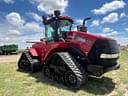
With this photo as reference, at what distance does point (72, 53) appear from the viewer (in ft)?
33.2

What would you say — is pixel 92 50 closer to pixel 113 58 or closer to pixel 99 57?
pixel 99 57

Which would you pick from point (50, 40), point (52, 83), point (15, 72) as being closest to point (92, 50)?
point (52, 83)

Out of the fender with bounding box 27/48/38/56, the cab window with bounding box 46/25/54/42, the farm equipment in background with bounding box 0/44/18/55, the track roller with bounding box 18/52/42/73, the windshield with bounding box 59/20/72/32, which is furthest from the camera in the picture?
the farm equipment in background with bounding box 0/44/18/55

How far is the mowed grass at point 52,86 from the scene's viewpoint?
8969 millimetres

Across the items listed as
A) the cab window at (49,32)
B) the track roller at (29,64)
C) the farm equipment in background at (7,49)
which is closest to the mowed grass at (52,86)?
the track roller at (29,64)

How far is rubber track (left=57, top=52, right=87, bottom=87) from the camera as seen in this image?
8.98m

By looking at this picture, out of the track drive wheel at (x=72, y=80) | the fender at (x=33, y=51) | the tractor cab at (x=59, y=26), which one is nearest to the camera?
the track drive wheel at (x=72, y=80)

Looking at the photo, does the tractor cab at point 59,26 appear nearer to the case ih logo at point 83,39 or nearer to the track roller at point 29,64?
the case ih logo at point 83,39

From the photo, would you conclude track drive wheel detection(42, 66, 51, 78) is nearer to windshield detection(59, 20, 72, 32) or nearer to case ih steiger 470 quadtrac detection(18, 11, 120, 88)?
case ih steiger 470 quadtrac detection(18, 11, 120, 88)

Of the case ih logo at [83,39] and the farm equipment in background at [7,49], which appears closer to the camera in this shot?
the case ih logo at [83,39]

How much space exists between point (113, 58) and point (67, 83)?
2.11 meters

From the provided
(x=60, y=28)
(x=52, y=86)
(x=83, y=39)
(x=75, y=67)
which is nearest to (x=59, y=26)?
(x=60, y=28)

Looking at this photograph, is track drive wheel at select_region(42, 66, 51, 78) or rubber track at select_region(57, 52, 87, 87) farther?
track drive wheel at select_region(42, 66, 51, 78)

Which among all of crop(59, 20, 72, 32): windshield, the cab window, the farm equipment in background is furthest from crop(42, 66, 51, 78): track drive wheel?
the farm equipment in background
